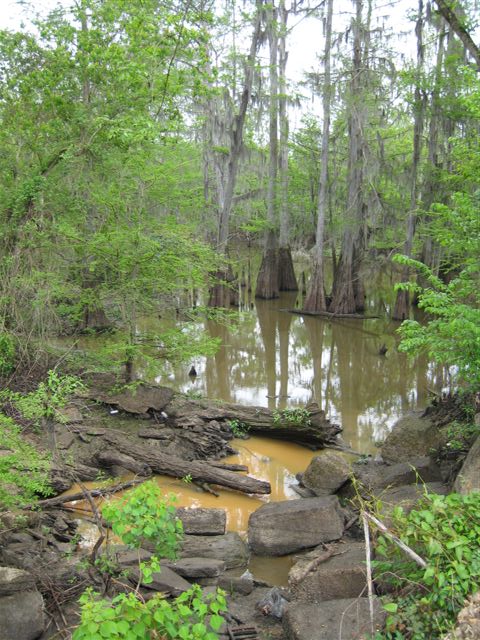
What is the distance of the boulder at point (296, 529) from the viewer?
5.87 metres

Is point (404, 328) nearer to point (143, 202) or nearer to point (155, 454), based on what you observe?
point (155, 454)

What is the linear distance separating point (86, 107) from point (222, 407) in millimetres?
5439

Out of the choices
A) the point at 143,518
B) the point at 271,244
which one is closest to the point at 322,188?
the point at 271,244

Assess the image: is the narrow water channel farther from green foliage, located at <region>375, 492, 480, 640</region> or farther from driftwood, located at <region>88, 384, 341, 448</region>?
green foliage, located at <region>375, 492, 480, 640</region>

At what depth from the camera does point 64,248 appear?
9.42 meters

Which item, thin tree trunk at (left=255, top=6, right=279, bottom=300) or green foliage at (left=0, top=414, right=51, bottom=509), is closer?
green foliage at (left=0, top=414, right=51, bottom=509)

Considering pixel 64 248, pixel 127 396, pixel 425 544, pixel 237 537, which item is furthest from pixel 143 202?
pixel 425 544

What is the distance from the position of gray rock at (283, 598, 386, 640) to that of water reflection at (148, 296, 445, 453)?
5141mm

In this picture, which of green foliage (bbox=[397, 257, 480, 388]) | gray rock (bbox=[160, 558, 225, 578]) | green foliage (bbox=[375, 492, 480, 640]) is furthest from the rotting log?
green foliage (bbox=[375, 492, 480, 640])

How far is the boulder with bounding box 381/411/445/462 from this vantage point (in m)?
8.08

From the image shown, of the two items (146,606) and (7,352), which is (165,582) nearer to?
(146,606)

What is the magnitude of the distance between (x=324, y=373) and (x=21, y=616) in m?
10.8

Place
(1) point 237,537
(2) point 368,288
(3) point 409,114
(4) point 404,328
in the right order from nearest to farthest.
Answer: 1. (1) point 237,537
2. (4) point 404,328
3. (3) point 409,114
4. (2) point 368,288

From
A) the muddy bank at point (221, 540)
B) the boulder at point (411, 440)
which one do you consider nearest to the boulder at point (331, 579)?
the muddy bank at point (221, 540)
